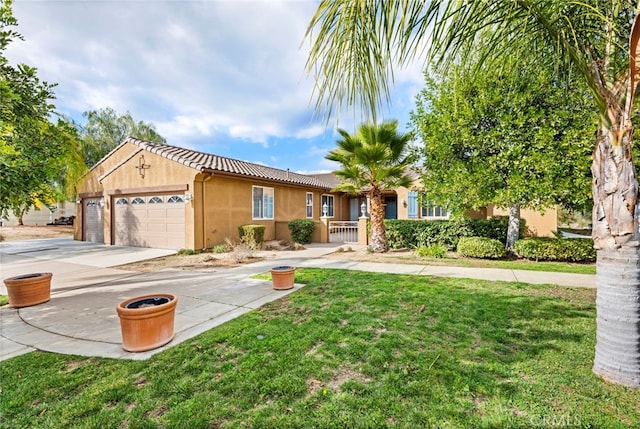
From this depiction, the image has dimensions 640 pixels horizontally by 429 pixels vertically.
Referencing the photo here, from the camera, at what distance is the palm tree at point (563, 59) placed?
1685 mm

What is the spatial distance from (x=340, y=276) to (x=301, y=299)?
2068 mm

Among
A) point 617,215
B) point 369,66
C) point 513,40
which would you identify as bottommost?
point 617,215

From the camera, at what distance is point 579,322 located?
4227 mm

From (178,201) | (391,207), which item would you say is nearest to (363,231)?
(178,201)

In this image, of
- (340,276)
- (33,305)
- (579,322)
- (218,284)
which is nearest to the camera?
(579,322)

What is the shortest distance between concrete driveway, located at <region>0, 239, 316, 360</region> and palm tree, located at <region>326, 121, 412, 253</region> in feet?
15.8

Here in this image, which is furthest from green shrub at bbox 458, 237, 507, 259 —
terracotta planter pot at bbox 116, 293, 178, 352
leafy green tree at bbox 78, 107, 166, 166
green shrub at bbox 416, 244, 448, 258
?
leafy green tree at bbox 78, 107, 166, 166

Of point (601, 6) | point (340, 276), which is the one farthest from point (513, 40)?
point (340, 276)

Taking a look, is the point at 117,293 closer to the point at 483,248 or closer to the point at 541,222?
the point at 483,248

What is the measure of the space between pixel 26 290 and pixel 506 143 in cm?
1240

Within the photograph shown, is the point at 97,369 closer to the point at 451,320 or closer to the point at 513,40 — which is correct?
the point at 451,320

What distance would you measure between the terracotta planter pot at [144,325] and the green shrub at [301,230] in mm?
11225

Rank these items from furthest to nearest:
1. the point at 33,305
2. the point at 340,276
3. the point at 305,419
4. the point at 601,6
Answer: the point at 340,276, the point at 33,305, the point at 601,6, the point at 305,419

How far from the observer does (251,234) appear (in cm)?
1327
